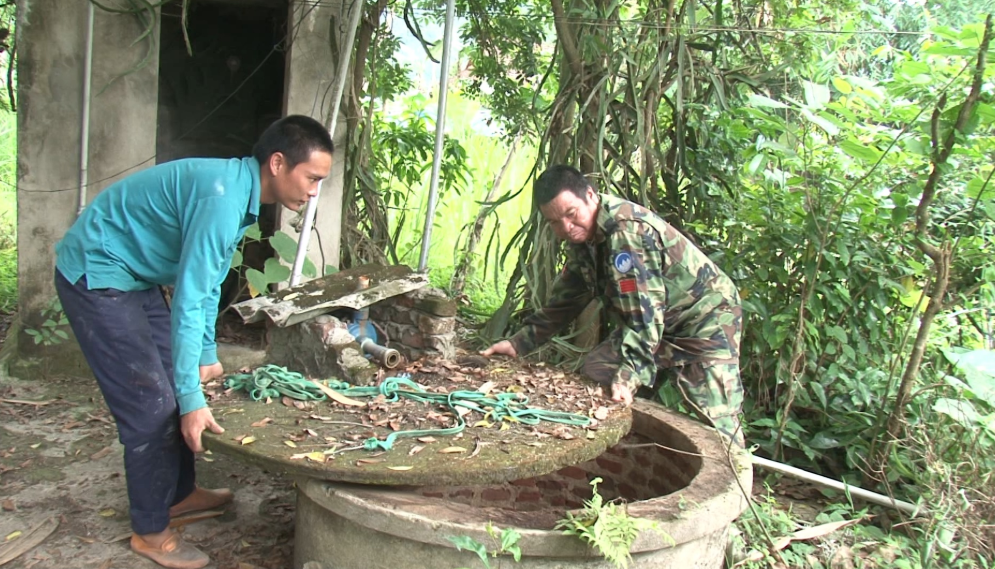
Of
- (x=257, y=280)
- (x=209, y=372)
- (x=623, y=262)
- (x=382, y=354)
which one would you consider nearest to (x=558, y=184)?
(x=623, y=262)

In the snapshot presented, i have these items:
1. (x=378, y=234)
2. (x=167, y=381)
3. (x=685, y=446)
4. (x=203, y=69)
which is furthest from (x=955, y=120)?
(x=203, y=69)

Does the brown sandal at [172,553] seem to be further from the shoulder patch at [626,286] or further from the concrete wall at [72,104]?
the concrete wall at [72,104]

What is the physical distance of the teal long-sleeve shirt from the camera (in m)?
2.50

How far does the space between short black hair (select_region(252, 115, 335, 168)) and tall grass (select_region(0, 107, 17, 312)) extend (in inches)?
161

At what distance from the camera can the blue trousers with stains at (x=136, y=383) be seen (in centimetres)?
270

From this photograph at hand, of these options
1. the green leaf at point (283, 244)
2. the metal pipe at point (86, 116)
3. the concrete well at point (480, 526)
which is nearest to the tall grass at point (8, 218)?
the metal pipe at point (86, 116)

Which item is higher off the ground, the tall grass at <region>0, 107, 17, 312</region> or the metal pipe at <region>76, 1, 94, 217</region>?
the metal pipe at <region>76, 1, 94, 217</region>

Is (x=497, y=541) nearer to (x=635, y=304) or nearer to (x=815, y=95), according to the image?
(x=635, y=304)

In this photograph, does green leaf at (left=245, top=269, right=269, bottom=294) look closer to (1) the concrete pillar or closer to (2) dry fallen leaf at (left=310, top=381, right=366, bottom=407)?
(1) the concrete pillar

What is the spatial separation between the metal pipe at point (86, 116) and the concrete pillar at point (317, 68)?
108 centimetres

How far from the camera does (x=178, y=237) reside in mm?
2697

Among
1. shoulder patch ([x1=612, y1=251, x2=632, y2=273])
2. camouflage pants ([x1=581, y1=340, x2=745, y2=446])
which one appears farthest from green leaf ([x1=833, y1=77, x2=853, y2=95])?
camouflage pants ([x1=581, y1=340, x2=745, y2=446])

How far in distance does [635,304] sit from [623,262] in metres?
0.19

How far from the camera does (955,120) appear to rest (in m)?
3.21
